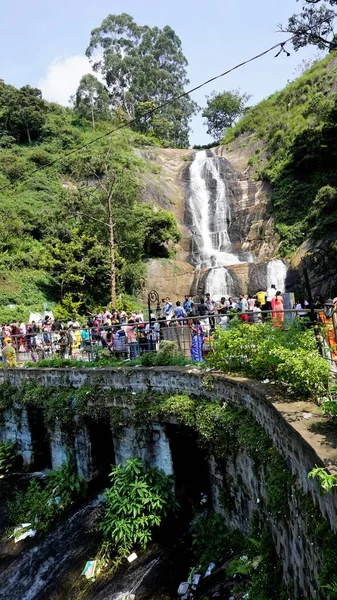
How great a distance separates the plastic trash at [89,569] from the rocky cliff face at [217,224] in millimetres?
20093

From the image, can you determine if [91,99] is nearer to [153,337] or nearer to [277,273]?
[277,273]

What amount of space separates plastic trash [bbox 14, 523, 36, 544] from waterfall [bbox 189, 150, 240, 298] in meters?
19.2

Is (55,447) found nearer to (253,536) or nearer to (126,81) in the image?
(253,536)

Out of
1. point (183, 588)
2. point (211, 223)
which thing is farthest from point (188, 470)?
point (211, 223)

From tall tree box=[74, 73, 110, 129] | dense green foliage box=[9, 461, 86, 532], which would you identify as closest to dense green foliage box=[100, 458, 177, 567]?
dense green foliage box=[9, 461, 86, 532]

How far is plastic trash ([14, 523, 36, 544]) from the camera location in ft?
34.0

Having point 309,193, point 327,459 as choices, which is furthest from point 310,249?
point 327,459

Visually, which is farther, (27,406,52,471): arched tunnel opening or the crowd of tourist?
(27,406,52,471): arched tunnel opening

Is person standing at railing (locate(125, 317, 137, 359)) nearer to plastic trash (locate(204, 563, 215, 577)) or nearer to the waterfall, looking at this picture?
plastic trash (locate(204, 563, 215, 577))

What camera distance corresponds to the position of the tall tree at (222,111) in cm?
6925

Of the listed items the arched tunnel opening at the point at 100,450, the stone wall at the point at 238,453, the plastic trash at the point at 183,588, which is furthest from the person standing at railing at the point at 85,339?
the plastic trash at the point at 183,588

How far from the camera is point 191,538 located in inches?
335

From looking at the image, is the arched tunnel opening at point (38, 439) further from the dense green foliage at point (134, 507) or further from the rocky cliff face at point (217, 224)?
the rocky cliff face at point (217, 224)

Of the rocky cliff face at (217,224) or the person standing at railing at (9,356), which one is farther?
the rocky cliff face at (217,224)
